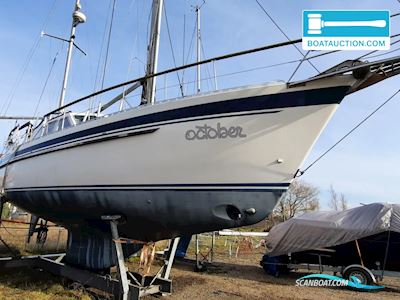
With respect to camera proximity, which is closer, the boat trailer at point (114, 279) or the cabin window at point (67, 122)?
the boat trailer at point (114, 279)

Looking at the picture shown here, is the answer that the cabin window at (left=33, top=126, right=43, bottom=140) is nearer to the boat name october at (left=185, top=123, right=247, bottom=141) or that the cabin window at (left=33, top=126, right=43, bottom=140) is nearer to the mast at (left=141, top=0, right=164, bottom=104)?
the mast at (left=141, top=0, right=164, bottom=104)

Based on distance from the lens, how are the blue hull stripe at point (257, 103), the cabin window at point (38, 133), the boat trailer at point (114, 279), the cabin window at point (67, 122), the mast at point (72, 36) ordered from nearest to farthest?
1. the blue hull stripe at point (257, 103)
2. the boat trailer at point (114, 279)
3. the cabin window at point (67, 122)
4. the cabin window at point (38, 133)
5. the mast at point (72, 36)

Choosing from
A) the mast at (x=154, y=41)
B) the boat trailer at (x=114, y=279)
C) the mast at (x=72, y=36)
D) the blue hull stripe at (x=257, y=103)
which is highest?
the mast at (x=72, y=36)

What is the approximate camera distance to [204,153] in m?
4.86

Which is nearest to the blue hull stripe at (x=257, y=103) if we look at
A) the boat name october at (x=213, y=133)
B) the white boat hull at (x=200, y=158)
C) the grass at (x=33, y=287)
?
the white boat hull at (x=200, y=158)

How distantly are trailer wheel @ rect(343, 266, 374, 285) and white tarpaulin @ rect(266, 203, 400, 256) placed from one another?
717mm

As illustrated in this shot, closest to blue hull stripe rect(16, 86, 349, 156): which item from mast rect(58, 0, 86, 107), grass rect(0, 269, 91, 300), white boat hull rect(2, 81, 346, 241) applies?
white boat hull rect(2, 81, 346, 241)

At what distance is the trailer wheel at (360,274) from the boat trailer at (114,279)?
5020 millimetres

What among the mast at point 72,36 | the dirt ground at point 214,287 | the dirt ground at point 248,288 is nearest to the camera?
the dirt ground at point 214,287

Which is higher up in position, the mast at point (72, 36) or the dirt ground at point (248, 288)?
the mast at point (72, 36)

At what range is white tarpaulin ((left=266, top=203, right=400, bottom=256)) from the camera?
9.07 meters

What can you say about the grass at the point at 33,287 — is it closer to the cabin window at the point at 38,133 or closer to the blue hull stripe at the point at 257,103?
the cabin window at the point at 38,133

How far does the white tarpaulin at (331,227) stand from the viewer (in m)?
9.07

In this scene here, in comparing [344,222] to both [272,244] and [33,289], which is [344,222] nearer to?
[272,244]
